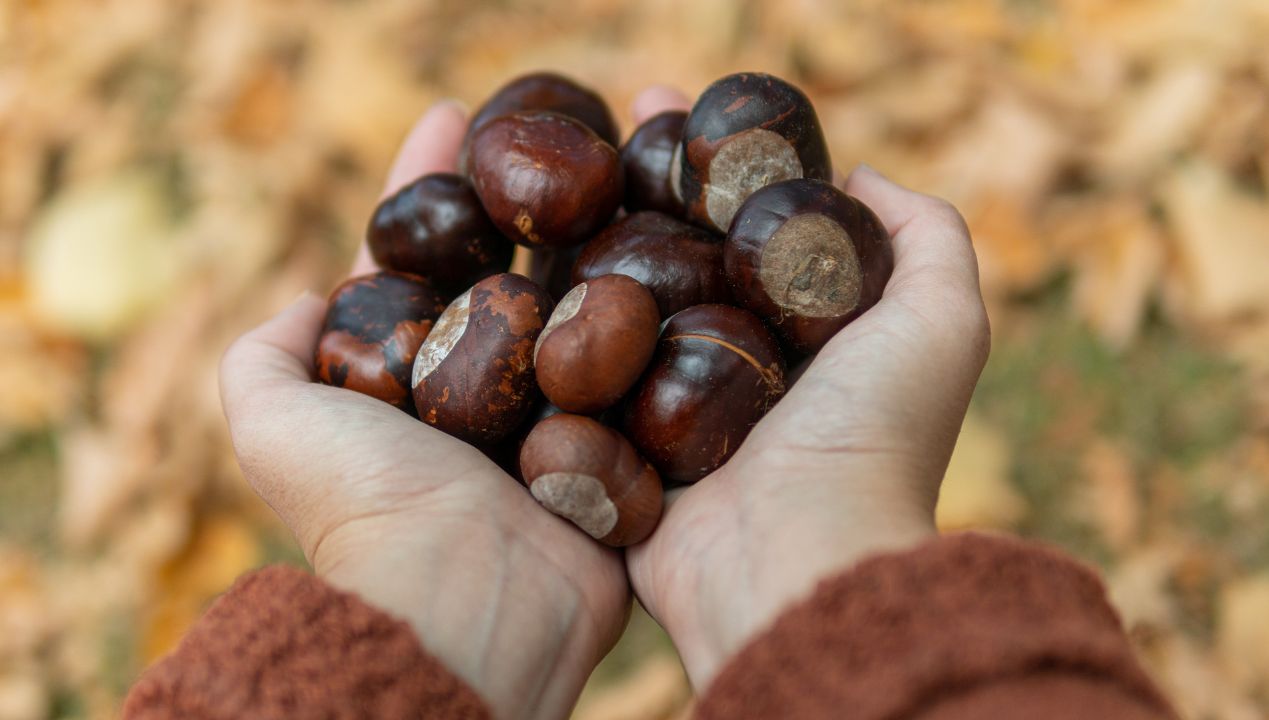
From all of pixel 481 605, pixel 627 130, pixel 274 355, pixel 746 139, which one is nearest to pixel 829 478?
pixel 481 605

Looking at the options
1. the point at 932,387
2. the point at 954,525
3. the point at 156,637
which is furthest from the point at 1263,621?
the point at 156,637

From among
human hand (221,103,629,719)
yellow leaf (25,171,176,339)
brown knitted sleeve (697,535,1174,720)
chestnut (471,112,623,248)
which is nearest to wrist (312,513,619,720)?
human hand (221,103,629,719)

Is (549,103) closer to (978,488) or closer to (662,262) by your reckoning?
(662,262)

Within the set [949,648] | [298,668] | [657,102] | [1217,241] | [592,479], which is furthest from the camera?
[1217,241]

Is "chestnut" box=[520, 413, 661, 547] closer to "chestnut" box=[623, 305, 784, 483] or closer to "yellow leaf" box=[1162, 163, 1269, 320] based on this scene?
"chestnut" box=[623, 305, 784, 483]

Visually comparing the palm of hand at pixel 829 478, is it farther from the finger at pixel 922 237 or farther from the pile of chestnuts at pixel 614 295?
the pile of chestnuts at pixel 614 295

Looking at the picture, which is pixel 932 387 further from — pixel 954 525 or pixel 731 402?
pixel 954 525
